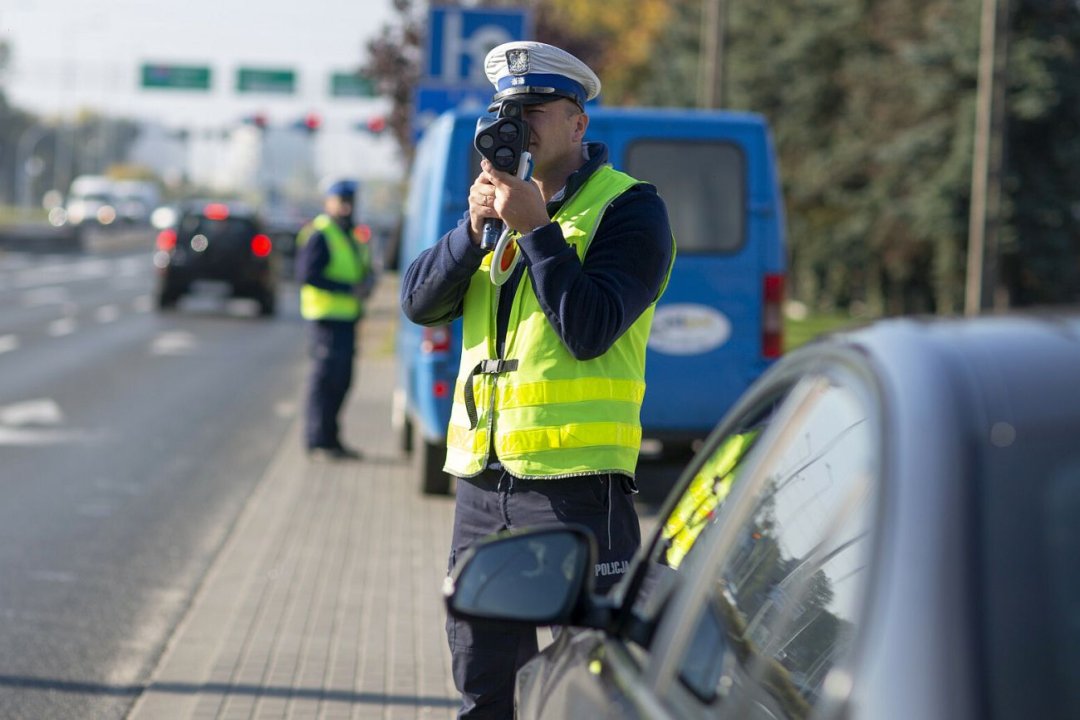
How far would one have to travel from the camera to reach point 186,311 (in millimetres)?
32531

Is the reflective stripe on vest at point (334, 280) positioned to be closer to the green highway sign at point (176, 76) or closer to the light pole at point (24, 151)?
the green highway sign at point (176, 76)

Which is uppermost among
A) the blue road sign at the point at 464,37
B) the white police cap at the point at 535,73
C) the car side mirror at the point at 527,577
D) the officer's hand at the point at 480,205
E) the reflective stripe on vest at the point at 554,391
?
the blue road sign at the point at 464,37

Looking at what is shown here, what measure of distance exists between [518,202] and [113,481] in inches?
324

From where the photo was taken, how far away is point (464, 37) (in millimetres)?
16188

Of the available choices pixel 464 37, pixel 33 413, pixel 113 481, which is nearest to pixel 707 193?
pixel 113 481

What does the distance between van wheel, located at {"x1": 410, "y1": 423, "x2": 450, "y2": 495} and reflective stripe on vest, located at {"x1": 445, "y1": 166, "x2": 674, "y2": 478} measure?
647cm

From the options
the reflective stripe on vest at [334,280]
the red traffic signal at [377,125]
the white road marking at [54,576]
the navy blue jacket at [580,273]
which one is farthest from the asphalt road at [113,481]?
the red traffic signal at [377,125]

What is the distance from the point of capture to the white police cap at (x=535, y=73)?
149 inches

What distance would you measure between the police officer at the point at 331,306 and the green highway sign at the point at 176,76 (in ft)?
202

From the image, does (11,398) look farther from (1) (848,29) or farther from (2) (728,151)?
(1) (848,29)

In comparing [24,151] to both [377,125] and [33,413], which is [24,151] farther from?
[33,413]

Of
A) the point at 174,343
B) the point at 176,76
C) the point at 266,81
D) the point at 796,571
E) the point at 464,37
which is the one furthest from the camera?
the point at 266,81

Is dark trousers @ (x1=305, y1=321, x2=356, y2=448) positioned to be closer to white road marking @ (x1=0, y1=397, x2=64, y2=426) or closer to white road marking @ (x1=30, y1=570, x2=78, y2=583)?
white road marking @ (x1=0, y1=397, x2=64, y2=426)

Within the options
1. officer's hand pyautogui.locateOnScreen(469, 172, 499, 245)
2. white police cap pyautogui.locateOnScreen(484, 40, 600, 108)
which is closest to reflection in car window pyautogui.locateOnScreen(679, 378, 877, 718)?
officer's hand pyautogui.locateOnScreen(469, 172, 499, 245)
